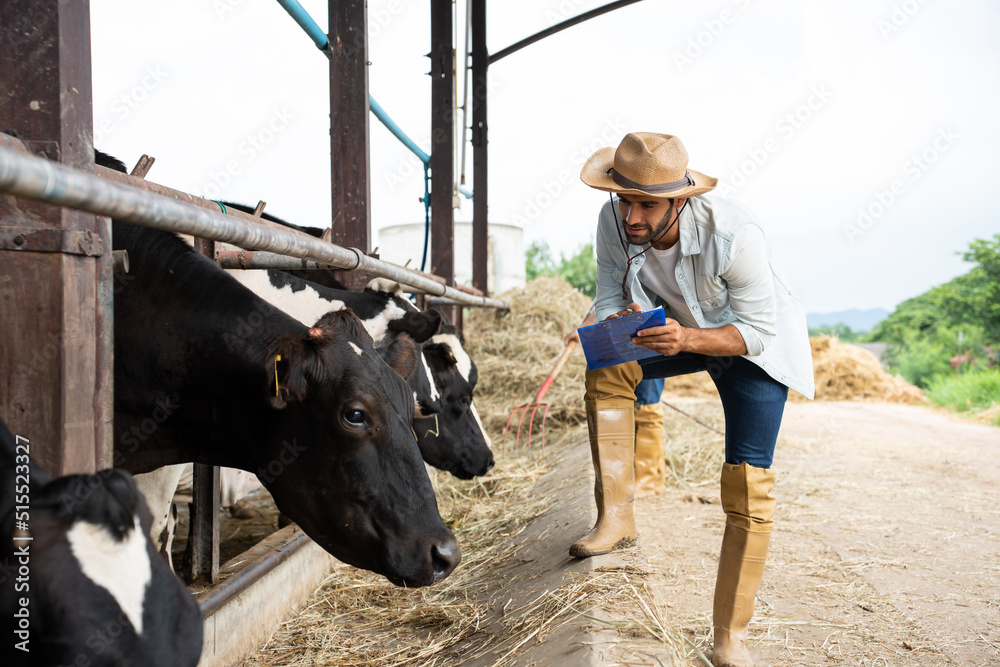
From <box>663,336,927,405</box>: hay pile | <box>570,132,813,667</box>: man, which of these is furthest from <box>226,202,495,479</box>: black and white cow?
<box>663,336,927,405</box>: hay pile

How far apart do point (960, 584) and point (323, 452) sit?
319 centimetres

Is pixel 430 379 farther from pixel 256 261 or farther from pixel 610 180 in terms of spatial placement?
pixel 610 180

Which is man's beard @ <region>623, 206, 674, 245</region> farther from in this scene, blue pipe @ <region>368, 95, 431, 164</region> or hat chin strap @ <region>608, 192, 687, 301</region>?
blue pipe @ <region>368, 95, 431, 164</region>

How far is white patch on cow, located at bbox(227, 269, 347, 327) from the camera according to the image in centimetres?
352

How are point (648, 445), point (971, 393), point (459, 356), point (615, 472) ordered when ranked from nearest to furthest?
point (615, 472)
point (459, 356)
point (648, 445)
point (971, 393)

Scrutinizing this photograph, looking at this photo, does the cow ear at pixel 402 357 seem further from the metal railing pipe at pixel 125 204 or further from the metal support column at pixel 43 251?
the metal support column at pixel 43 251

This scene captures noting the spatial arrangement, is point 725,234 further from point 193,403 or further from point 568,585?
point 193,403

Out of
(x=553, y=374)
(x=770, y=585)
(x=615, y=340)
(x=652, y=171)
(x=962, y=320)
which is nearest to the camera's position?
(x=652, y=171)

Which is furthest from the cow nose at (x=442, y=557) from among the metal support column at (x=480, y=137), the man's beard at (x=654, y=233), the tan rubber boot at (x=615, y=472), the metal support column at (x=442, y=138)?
the metal support column at (x=480, y=137)

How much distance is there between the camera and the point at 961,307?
1803cm

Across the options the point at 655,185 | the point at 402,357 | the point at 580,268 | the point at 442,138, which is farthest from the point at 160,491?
the point at 580,268

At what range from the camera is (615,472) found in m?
3.12

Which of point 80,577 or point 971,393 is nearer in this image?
point 80,577

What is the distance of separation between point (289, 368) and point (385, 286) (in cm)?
223
